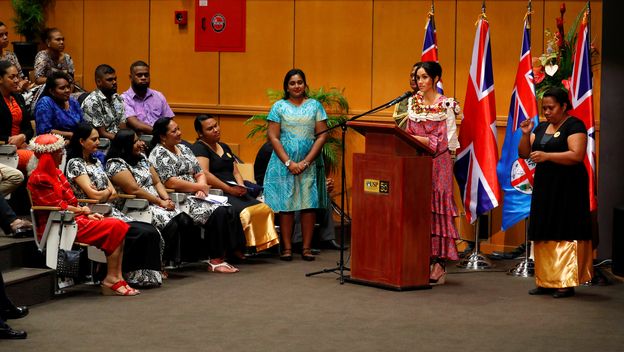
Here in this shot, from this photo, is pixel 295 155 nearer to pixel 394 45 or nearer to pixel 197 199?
pixel 197 199

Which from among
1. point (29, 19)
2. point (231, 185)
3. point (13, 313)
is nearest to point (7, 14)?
point (29, 19)

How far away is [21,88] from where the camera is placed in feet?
29.0

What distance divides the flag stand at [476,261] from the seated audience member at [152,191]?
2.18 m

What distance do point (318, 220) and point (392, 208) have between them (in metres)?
2.23

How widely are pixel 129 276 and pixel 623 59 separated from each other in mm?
4370

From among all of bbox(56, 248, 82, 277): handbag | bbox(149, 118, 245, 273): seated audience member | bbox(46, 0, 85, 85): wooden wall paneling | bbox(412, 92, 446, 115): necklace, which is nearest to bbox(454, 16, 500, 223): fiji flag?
bbox(412, 92, 446, 115): necklace

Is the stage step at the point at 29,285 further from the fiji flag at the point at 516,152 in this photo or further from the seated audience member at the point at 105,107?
the fiji flag at the point at 516,152

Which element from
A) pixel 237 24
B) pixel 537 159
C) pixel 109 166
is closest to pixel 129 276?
pixel 109 166

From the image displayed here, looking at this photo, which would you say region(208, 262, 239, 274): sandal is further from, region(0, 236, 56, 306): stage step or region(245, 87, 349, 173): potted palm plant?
region(245, 87, 349, 173): potted palm plant

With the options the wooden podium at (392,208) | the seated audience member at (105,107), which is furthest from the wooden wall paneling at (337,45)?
the wooden podium at (392,208)

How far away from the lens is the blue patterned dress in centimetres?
873

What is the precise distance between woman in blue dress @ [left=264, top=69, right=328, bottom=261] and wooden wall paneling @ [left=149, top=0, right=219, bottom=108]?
2160 millimetres

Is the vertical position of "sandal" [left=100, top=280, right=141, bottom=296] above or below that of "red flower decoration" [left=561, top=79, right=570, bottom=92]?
below

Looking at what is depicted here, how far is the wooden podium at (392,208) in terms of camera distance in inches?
283
